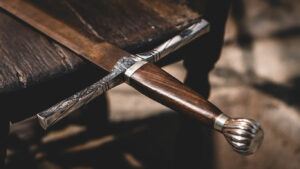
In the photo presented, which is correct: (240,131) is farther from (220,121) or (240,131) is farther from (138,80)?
(138,80)

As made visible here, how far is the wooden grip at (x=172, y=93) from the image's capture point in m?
0.31

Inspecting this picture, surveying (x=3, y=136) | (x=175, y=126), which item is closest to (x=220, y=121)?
(x=3, y=136)

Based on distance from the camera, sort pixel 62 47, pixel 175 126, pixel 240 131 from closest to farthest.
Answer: pixel 240 131
pixel 62 47
pixel 175 126

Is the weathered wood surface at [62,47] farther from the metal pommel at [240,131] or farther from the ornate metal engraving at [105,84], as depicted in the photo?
the metal pommel at [240,131]

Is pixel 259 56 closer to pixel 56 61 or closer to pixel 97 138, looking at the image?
pixel 97 138

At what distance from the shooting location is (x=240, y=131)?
29 cm

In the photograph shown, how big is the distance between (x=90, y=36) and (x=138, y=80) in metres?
0.11

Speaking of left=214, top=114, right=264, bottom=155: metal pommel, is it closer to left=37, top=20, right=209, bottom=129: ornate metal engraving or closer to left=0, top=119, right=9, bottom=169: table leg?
left=37, top=20, right=209, bottom=129: ornate metal engraving

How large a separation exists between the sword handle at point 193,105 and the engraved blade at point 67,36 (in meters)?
0.04

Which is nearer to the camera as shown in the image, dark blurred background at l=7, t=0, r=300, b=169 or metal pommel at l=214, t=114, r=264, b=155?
metal pommel at l=214, t=114, r=264, b=155

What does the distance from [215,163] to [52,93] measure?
623 mm

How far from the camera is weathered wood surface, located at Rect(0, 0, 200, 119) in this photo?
35 cm

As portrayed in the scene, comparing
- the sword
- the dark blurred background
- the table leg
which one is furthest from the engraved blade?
the dark blurred background

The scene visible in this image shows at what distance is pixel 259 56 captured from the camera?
46.9 inches
